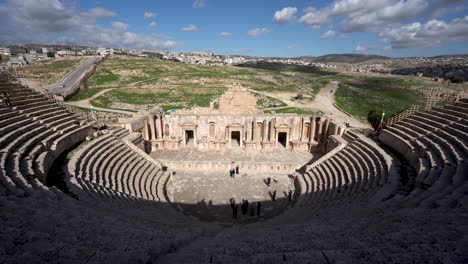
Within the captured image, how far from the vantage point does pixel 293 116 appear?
1022 inches

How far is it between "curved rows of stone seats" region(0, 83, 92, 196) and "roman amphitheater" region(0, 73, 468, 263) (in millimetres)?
89

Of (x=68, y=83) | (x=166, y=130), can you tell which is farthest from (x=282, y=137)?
(x=68, y=83)

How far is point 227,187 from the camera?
18562 mm

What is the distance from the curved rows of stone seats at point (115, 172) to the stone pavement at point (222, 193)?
146cm

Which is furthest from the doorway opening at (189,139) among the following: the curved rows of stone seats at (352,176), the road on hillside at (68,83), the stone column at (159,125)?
the road on hillside at (68,83)

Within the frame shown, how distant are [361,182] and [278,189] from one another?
20.2 feet

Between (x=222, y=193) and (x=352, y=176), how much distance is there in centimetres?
975

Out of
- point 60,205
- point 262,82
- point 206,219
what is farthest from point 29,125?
point 262,82

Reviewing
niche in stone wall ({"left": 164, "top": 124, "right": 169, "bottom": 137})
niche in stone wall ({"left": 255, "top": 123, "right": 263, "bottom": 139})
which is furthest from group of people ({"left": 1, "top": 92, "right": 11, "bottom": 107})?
niche in stone wall ({"left": 255, "top": 123, "right": 263, "bottom": 139})

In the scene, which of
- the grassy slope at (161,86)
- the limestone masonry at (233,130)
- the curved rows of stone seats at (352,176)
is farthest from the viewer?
the grassy slope at (161,86)

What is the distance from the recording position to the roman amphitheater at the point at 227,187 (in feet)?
19.0

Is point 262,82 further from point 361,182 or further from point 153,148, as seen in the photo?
point 361,182

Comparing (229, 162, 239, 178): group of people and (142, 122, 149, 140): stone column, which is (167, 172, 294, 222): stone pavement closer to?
(229, 162, 239, 178): group of people

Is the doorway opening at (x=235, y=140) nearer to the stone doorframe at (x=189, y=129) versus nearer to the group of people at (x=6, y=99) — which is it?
the stone doorframe at (x=189, y=129)
